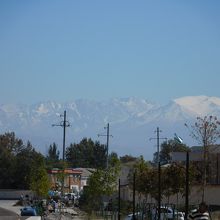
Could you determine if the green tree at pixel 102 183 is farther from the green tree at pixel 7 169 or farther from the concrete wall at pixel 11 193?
the green tree at pixel 7 169

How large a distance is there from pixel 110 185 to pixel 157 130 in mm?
37731

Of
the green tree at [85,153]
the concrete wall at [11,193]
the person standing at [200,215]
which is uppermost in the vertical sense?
the green tree at [85,153]

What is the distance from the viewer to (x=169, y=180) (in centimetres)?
4347

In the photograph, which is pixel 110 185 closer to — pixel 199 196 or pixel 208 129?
pixel 199 196

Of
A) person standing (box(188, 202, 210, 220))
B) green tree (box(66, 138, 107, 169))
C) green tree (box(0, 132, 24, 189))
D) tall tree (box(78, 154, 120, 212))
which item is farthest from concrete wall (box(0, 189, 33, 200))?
person standing (box(188, 202, 210, 220))

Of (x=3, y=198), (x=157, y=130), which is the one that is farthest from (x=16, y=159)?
(x=157, y=130)

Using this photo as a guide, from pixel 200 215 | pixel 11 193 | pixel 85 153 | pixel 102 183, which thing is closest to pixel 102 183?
pixel 102 183

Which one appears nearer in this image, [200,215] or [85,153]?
[200,215]

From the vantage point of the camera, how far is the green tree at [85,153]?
614 feet

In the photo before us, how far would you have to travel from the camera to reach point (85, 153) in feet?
620

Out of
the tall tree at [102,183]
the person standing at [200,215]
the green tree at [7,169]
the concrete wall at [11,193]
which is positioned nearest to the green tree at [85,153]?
the green tree at [7,169]

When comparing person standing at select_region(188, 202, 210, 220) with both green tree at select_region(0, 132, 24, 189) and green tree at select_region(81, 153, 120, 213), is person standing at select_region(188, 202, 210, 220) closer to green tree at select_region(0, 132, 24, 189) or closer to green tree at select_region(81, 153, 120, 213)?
green tree at select_region(81, 153, 120, 213)

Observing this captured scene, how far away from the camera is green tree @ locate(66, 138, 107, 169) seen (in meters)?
187

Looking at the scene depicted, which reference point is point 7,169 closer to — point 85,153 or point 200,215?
point 85,153
